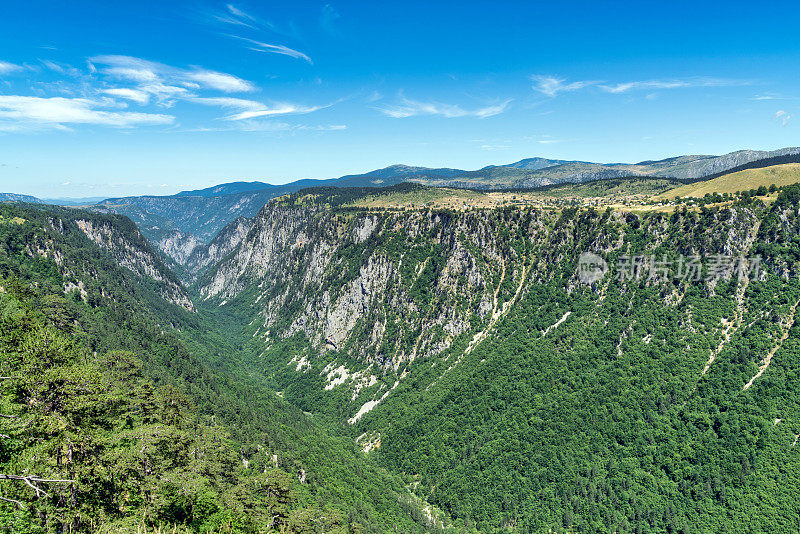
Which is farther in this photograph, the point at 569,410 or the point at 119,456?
the point at 569,410

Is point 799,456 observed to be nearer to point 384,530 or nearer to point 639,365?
point 639,365

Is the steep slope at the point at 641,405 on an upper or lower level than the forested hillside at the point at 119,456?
lower

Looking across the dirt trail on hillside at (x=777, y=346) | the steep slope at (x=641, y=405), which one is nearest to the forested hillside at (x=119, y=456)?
the steep slope at (x=641, y=405)

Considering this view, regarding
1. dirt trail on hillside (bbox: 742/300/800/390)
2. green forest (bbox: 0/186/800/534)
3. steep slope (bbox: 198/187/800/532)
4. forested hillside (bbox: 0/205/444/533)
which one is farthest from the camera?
dirt trail on hillside (bbox: 742/300/800/390)

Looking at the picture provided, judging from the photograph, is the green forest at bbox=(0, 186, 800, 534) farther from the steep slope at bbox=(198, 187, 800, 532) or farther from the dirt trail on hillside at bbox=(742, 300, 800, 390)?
the dirt trail on hillside at bbox=(742, 300, 800, 390)

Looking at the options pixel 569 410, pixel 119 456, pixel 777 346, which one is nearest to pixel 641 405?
pixel 569 410

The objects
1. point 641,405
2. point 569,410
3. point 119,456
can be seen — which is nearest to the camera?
point 119,456

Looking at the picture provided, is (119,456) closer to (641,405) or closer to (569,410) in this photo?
(569,410)

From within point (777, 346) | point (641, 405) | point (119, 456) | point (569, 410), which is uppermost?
point (119, 456)

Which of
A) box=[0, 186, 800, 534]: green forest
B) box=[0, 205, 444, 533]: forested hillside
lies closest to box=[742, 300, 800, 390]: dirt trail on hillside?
box=[0, 186, 800, 534]: green forest

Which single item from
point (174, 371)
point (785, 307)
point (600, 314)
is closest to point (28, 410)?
point (174, 371)

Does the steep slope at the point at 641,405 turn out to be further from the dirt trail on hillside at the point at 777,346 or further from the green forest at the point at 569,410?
the dirt trail on hillside at the point at 777,346
